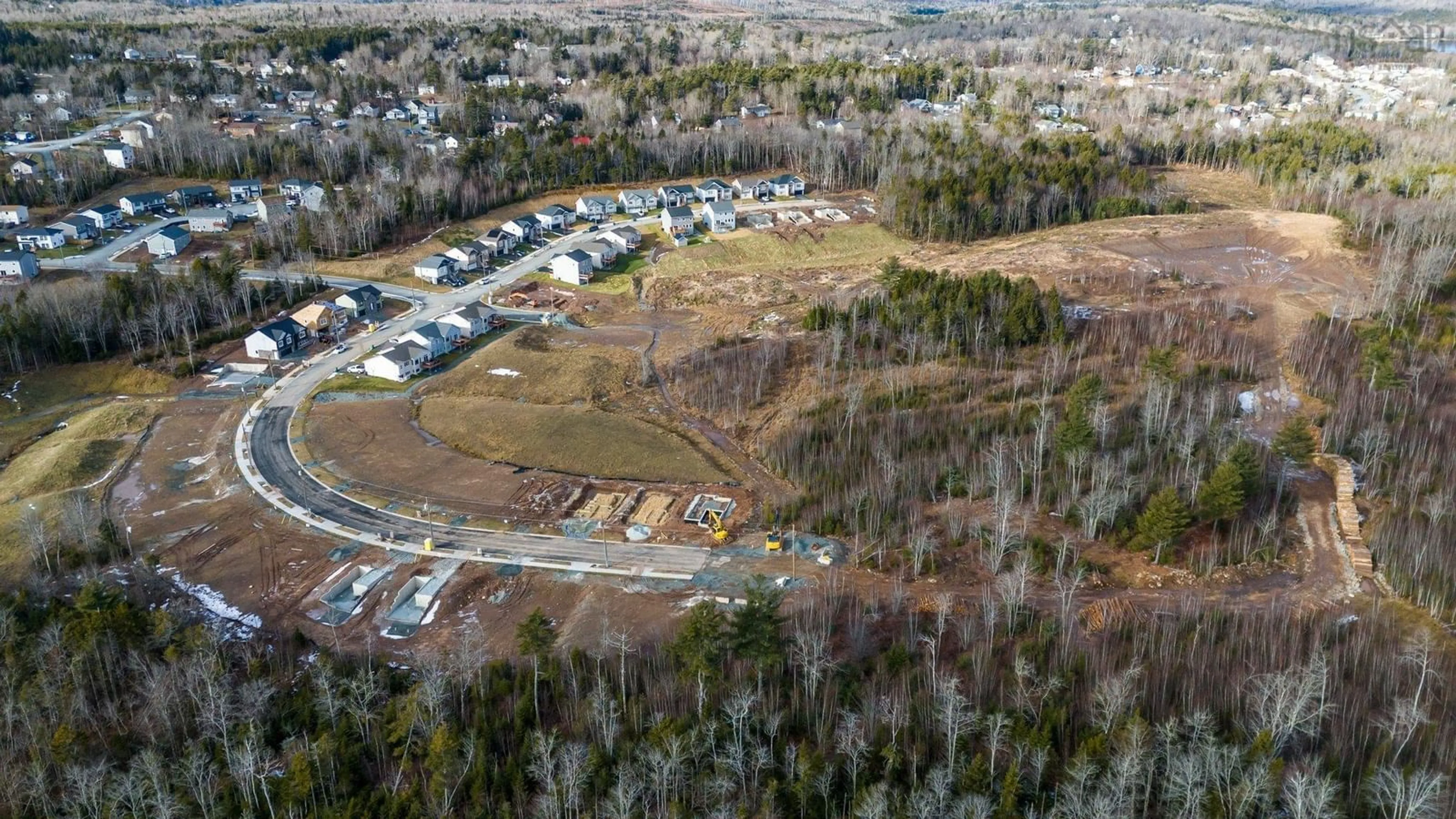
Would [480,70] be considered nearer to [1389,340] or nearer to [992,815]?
[1389,340]

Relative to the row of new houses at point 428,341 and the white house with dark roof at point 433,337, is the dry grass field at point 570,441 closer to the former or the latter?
the row of new houses at point 428,341

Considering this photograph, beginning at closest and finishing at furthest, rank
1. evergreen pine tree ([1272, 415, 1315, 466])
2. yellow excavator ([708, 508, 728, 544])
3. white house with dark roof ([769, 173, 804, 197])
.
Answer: yellow excavator ([708, 508, 728, 544]) < evergreen pine tree ([1272, 415, 1315, 466]) < white house with dark roof ([769, 173, 804, 197])

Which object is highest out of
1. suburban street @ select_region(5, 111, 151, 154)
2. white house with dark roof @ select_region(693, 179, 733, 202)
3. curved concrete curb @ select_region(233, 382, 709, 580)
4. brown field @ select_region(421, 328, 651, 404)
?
suburban street @ select_region(5, 111, 151, 154)

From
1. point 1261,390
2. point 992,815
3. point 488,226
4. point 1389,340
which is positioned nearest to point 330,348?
point 488,226

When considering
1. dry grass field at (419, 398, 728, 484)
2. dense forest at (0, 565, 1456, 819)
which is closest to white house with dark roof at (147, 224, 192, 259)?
dry grass field at (419, 398, 728, 484)

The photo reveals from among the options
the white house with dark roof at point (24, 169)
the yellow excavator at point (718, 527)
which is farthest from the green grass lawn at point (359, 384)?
the white house with dark roof at point (24, 169)

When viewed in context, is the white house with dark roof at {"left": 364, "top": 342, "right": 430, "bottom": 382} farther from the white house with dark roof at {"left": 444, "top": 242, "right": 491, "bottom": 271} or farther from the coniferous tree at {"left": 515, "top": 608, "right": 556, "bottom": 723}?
the coniferous tree at {"left": 515, "top": 608, "right": 556, "bottom": 723}

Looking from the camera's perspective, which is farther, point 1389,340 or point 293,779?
point 1389,340

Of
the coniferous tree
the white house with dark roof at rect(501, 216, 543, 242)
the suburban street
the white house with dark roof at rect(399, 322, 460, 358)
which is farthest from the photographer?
the suburban street
